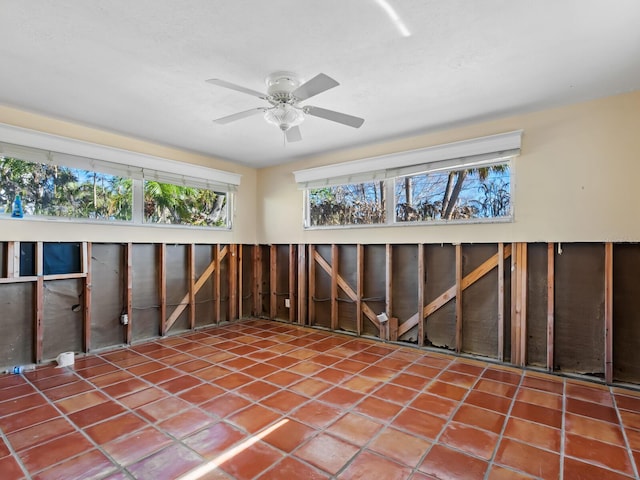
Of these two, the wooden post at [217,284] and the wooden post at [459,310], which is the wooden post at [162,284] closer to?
the wooden post at [217,284]

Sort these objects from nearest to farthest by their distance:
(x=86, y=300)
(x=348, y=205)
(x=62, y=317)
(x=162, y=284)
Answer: (x=62, y=317), (x=86, y=300), (x=162, y=284), (x=348, y=205)

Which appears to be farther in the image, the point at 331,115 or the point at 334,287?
the point at 334,287

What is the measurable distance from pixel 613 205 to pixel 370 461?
322 centimetres

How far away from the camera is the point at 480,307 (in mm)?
4012

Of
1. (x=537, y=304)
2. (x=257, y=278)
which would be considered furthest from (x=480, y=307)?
(x=257, y=278)

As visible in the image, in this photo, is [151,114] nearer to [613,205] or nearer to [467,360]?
[467,360]

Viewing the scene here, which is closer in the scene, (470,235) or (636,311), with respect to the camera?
(636,311)

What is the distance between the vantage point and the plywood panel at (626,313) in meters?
3.19

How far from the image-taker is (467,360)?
3.92 meters

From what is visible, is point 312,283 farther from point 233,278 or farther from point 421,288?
point 421,288

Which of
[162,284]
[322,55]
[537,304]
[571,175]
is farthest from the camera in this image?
[162,284]

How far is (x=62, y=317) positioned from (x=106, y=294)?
1.66 ft

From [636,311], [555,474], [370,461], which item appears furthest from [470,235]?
[370,461]

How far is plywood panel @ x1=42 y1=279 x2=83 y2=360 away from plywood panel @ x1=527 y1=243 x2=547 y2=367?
5.18 meters
